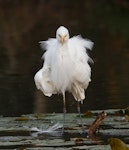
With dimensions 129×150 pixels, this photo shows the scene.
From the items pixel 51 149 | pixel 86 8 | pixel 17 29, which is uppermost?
pixel 86 8

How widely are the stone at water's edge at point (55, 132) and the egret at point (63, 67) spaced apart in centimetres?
46

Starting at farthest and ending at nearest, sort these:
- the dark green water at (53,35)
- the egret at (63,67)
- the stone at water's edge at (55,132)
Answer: the dark green water at (53,35)
the egret at (63,67)
the stone at water's edge at (55,132)

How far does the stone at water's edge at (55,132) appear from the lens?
27.8 ft

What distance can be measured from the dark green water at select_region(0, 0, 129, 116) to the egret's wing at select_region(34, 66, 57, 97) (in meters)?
1.46

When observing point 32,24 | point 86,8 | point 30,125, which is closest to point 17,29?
point 32,24

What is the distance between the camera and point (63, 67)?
1001 cm

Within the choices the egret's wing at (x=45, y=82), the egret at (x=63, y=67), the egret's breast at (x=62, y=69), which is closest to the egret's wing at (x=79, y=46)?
the egret at (x=63, y=67)

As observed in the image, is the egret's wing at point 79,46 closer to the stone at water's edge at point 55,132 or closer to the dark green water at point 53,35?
the stone at water's edge at point 55,132

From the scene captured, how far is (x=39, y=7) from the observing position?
45.4 meters

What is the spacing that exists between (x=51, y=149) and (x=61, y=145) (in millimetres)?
344

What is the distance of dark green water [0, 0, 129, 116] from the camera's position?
1296cm

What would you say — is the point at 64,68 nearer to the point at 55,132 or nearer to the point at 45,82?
the point at 45,82

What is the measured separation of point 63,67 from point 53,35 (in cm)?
1811

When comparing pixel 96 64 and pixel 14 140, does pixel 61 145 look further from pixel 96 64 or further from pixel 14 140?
pixel 96 64
